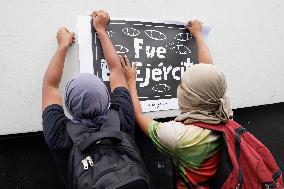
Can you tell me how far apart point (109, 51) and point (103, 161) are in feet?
2.24

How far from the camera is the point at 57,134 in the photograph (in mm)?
1311

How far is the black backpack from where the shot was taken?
1.11 m

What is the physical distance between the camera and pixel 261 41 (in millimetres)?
2324

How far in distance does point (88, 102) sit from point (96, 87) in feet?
0.21

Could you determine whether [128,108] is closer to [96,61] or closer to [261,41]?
[96,61]

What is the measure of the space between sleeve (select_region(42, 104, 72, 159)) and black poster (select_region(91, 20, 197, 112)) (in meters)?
0.43

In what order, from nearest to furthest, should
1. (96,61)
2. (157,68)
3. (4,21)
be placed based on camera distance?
(4,21) → (96,61) → (157,68)

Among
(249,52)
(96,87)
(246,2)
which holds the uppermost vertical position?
(246,2)

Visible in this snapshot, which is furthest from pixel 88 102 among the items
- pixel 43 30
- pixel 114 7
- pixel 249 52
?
pixel 249 52

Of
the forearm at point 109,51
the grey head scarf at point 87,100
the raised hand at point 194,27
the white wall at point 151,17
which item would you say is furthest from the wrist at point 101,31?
the raised hand at point 194,27

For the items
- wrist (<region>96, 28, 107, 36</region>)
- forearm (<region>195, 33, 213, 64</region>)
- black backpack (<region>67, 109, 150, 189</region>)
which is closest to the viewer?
black backpack (<region>67, 109, 150, 189</region>)

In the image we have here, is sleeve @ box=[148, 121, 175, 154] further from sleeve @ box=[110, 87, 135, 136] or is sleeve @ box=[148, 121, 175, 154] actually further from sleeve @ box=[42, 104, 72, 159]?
sleeve @ box=[42, 104, 72, 159]

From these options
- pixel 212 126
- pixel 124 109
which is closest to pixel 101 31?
pixel 124 109

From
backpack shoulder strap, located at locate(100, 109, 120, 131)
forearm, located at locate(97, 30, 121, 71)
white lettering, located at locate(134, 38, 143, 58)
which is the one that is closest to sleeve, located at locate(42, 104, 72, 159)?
backpack shoulder strap, located at locate(100, 109, 120, 131)
